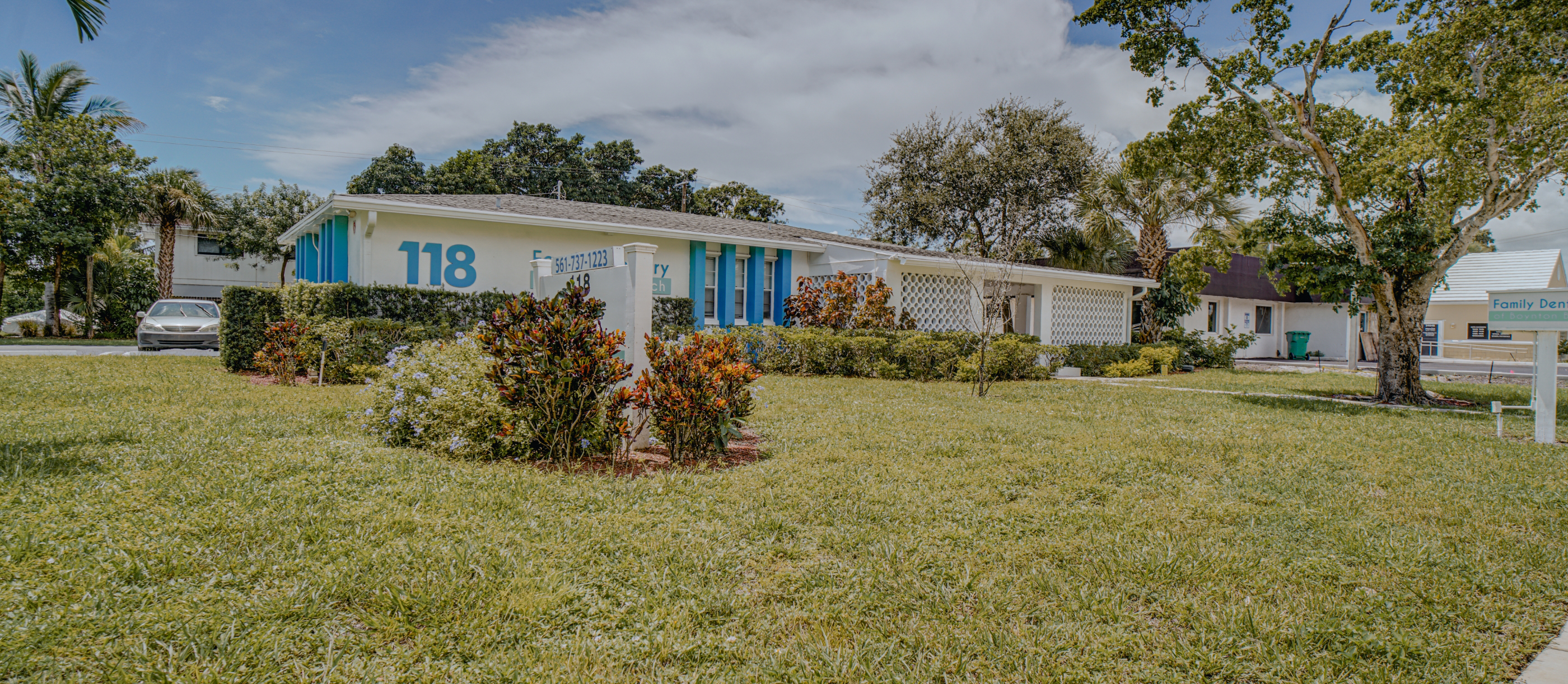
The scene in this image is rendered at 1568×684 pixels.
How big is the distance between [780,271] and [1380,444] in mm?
12050

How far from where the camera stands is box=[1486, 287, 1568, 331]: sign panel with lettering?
7809 millimetres

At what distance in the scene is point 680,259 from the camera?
16391mm

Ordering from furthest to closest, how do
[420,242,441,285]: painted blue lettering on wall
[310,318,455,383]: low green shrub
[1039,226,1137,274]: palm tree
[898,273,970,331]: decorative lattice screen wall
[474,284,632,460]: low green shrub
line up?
[1039,226,1137,274]: palm tree
[898,273,970,331]: decorative lattice screen wall
[420,242,441,285]: painted blue lettering on wall
[310,318,455,383]: low green shrub
[474,284,632,460]: low green shrub

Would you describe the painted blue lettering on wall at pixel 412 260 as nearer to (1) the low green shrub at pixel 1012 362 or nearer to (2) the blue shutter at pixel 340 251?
(2) the blue shutter at pixel 340 251

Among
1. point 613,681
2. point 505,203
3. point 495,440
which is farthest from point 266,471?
point 505,203

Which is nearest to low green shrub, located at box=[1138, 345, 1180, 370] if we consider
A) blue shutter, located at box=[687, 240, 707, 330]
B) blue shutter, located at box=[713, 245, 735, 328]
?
blue shutter, located at box=[713, 245, 735, 328]

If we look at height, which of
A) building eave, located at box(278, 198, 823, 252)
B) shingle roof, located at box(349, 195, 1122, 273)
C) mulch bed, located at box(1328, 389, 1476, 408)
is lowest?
mulch bed, located at box(1328, 389, 1476, 408)

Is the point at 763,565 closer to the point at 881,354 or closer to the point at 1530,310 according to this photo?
the point at 1530,310

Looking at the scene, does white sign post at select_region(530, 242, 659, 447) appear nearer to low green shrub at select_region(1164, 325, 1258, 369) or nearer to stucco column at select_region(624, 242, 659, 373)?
stucco column at select_region(624, 242, 659, 373)

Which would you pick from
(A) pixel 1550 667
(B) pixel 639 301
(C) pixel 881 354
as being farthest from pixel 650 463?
(C) pixel 881 354

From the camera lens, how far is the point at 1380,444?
749cm

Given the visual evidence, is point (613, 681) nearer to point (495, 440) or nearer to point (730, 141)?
point (495, 440)

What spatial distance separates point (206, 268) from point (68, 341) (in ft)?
29.6

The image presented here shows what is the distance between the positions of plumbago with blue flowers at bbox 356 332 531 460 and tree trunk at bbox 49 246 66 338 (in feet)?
86.0
